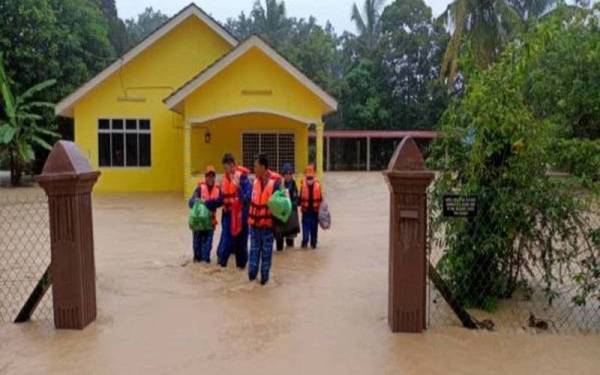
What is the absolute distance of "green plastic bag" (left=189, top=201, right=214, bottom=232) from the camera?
892 centimetres

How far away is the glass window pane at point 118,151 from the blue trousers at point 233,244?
15.0 m

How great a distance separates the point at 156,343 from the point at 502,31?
22.6 m

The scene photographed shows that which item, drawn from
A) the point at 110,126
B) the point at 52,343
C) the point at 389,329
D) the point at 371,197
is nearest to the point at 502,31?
the point at 371,197

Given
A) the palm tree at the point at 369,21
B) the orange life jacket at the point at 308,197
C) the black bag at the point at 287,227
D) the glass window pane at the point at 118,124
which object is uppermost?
the palm tree at the point at 369,21

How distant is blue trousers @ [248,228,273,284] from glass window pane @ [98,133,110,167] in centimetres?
1608

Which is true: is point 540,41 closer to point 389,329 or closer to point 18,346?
point 389,329

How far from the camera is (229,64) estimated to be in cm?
1933

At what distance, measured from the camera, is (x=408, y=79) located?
40812mm

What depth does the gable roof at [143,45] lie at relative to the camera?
72.1 feet

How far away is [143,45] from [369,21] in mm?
26667

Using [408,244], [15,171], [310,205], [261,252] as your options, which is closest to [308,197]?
[310,205]

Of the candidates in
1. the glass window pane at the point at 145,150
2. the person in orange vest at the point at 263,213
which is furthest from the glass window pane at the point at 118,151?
the person in orange vest at the point at 263,213

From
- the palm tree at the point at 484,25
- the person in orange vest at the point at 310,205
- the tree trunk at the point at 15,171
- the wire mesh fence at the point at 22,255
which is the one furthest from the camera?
the tree trunk at the point at 15,171

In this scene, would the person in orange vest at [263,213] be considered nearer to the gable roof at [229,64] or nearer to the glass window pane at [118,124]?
the gable roof at [229,64]
